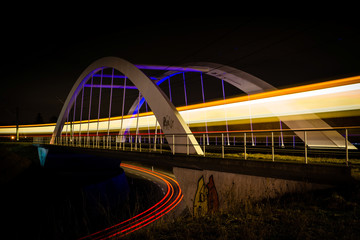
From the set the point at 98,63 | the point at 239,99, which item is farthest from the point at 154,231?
the point at 98,63

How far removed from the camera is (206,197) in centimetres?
962

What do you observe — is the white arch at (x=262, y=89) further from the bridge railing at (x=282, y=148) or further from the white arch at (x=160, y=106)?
the white arch at (x=160, y=106)

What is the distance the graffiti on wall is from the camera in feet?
30.2

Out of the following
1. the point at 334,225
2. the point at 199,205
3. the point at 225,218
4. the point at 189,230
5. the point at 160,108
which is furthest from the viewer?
the point at 160,108

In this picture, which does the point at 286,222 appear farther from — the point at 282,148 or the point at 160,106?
the point at 160,106

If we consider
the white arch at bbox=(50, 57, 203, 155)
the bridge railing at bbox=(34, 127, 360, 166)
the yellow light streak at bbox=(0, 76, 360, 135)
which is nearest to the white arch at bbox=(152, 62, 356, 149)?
the bridge railing at bbox=(34, 127, 360, 166)

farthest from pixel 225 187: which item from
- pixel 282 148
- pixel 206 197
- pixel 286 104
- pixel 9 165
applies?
pixel 9 165

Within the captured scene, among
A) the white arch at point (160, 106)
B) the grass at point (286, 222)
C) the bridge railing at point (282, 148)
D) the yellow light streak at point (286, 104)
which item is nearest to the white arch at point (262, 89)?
the bridge railing at point (282, 148)

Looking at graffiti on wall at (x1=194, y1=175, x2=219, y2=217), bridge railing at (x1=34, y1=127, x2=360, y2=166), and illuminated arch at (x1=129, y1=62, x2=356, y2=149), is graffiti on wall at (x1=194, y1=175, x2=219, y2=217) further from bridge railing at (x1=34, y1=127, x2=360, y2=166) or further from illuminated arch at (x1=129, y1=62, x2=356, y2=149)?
illuminated arch at (x1=129, y1=62, x2=356, y2=149)

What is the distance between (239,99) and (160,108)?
214 inches

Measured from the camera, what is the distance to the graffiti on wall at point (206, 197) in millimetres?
9211

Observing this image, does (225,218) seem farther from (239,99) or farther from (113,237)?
(239,99)

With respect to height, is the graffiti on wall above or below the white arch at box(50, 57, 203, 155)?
Result: below

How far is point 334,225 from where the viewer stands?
4.20 m
